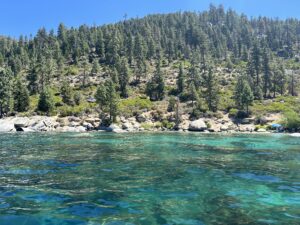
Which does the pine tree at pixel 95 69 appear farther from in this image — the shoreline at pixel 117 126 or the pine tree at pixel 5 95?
the shoreline at pixel 117 126

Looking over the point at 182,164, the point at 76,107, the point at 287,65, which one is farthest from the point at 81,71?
the point at 182,164

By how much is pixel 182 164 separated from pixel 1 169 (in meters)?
13.0

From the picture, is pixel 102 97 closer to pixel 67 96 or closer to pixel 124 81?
pixel 67 96

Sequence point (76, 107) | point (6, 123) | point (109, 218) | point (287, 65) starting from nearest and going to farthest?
point (109, 218) < point (6, 123) < point (76, 107) < point (287, 65)

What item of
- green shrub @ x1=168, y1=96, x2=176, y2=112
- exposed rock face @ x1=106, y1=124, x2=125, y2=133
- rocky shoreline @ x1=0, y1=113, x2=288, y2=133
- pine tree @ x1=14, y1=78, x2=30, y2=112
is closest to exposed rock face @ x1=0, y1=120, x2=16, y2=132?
rocky shoreline @ x1=0, y1=113, x2=288, y2=133

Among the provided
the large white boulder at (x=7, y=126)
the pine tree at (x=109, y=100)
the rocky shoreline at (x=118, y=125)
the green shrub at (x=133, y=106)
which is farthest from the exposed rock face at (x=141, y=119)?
the large white boulder at (x=7, y=126)

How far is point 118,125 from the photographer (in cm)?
9494

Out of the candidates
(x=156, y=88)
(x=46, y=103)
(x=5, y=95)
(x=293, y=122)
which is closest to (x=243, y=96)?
(x=293, y=122)

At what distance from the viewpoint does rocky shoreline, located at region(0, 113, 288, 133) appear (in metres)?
87.4

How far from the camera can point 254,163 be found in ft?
89.2

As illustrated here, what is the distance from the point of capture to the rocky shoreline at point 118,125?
87425 millimetres

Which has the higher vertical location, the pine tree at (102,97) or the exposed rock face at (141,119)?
the pine tree at (102,97)

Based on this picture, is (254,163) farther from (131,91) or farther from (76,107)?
(131,91)

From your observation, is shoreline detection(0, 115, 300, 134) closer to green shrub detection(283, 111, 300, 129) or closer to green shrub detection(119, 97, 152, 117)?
green shrub detection(119, 97, 152, 117)
